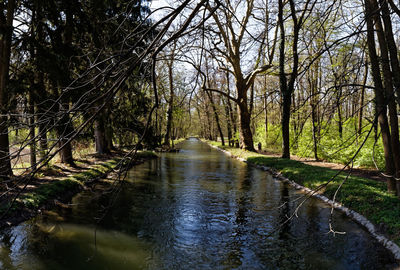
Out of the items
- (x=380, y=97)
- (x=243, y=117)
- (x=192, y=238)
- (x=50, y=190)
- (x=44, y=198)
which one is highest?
(x=243, y=117)

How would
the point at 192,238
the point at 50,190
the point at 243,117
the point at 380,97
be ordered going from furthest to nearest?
the point at 243,117 → the point at 50,190 → the point at 380,97 → the point at 192,238

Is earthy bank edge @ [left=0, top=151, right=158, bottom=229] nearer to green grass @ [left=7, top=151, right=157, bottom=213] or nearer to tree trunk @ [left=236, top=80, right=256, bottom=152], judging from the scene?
green grass @ [left=7, top=151, right=157, bottom=213]

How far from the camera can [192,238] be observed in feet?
19.4

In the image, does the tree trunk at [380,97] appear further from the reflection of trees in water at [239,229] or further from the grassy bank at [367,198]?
the reflection of trees in water at [239,229]

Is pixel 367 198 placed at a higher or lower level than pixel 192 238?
higher

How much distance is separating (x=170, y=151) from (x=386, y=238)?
916 inches

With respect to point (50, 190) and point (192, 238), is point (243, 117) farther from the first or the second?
point (192, 238)

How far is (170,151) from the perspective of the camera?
2767 cm

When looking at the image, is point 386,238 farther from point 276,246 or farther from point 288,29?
point 288,29

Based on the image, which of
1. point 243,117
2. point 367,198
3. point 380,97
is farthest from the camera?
point 243,117

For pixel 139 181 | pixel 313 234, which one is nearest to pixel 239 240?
pixel 313 234

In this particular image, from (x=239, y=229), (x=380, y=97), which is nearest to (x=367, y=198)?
(x=380, y=97)

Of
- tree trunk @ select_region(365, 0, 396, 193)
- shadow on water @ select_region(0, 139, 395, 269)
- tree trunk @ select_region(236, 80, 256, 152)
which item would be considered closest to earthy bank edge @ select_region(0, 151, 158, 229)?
shadow on water @ select_region(0, 139, 395, 269)

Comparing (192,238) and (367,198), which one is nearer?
(192,238)
